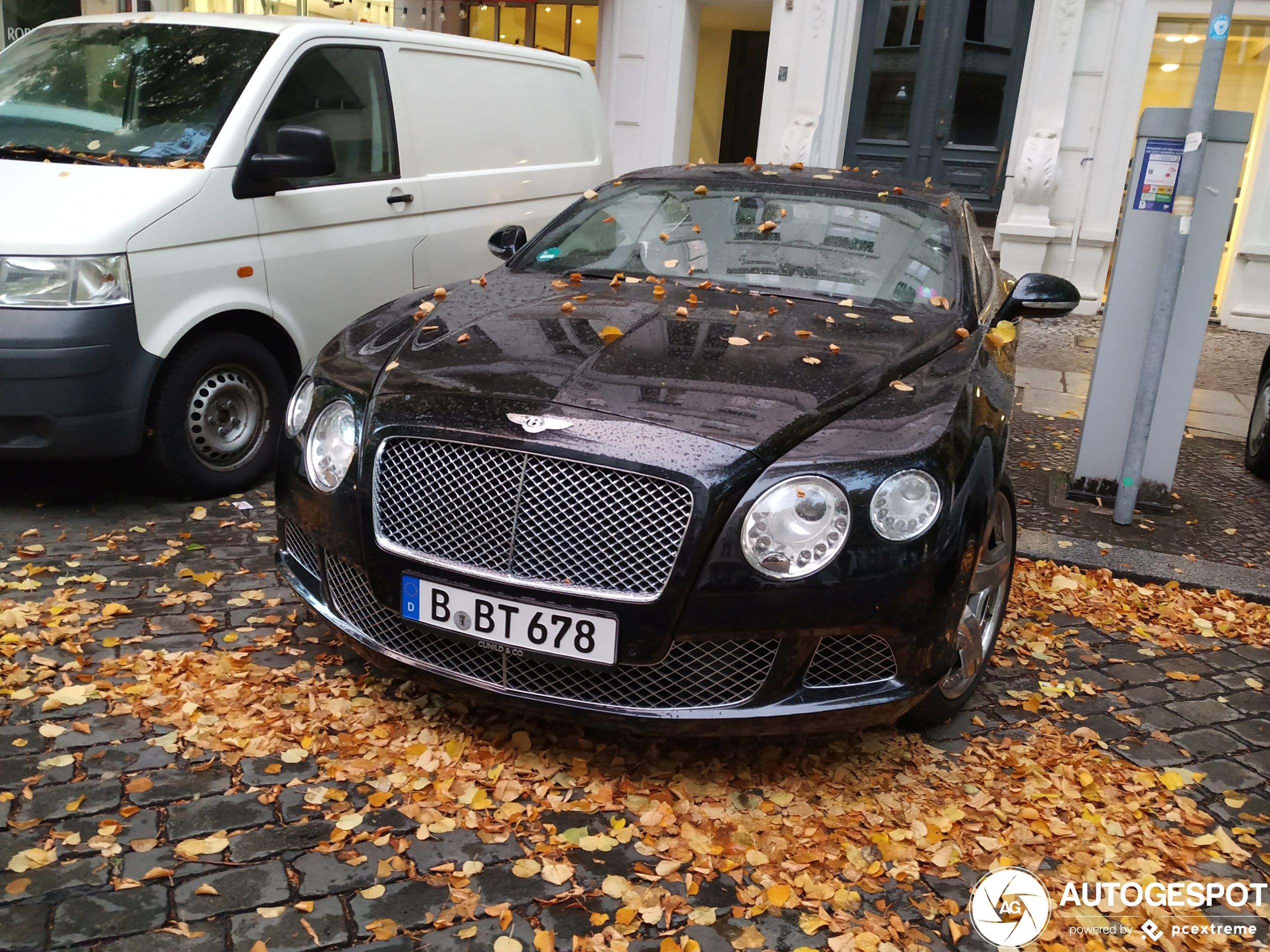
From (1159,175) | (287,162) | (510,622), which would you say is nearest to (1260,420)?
(1159,175)

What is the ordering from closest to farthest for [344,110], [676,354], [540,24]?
[676,354], [344,110], [540,24]

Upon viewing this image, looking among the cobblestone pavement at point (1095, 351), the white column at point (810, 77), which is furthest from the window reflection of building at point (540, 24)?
the cobblestone pavement at point (1095, 351)

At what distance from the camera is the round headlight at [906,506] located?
9.18 feet

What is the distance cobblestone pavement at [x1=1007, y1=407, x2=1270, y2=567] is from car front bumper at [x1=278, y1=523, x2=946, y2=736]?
2690 millimetres

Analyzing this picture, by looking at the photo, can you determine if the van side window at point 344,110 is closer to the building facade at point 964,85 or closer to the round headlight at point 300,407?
the round headlight at point 300,407

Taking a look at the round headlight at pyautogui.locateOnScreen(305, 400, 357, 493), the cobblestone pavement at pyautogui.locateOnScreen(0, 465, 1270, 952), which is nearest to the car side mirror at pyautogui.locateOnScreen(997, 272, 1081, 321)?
the cobblestone pavement at pyautogui.locateOnScreen(0, 465, 1270, 952)

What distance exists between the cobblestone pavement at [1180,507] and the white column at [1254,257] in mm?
5628

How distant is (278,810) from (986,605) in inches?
89.1

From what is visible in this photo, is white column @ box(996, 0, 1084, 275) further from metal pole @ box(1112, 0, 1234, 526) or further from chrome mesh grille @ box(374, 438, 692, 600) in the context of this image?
chrome mesh grille @ box(374, 438, 692, 600)

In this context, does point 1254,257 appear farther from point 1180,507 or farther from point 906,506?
point 906,506

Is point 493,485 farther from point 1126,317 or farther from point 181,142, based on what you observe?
point 1126,317

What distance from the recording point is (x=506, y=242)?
5.00 meters

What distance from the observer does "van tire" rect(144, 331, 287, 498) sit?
4.77 meters

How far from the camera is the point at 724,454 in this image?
2779 millimetres
